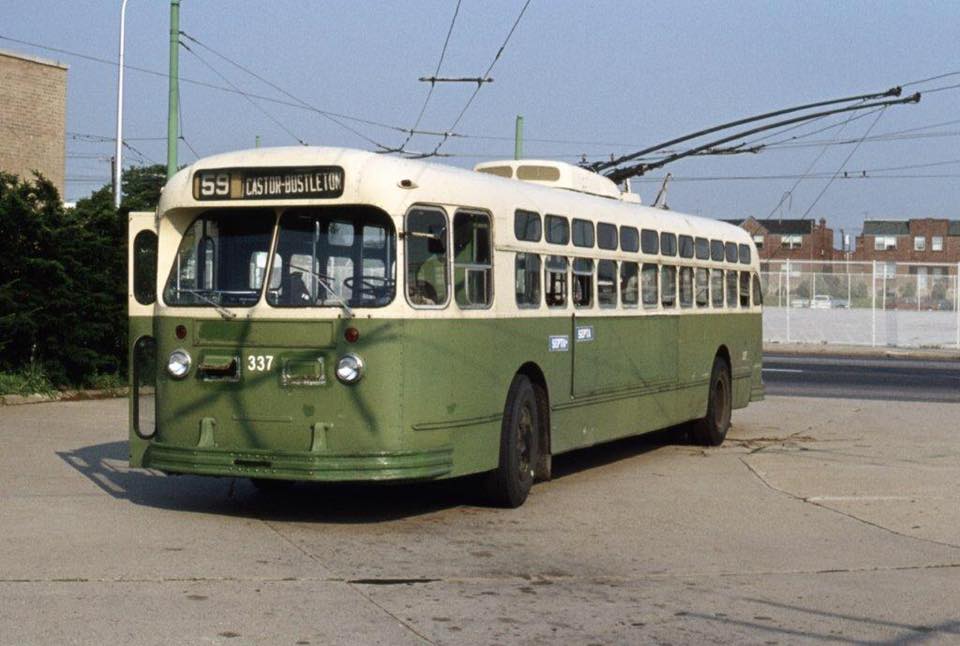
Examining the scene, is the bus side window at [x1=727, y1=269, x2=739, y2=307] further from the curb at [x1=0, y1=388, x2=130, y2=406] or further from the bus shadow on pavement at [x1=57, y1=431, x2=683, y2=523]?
the curb at [x1=0, y1=388, x2=130, y2=406]

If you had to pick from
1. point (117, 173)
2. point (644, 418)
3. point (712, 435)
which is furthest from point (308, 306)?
point (117, 173)

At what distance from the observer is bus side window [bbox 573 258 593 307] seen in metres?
14.0

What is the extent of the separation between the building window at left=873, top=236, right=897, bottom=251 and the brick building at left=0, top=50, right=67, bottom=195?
3771 inches

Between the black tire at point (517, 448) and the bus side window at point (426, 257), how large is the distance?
4.58ft

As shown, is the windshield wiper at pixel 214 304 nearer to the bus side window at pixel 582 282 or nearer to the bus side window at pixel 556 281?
the bus side window at pixel 556 281

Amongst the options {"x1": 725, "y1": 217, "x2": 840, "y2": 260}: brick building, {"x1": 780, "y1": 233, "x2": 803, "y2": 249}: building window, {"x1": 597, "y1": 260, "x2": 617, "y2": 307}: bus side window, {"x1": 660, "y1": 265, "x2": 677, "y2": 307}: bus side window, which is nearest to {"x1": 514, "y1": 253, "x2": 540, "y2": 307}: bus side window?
{"x1": 597, "y1": 260, "x2": 617, "y2": 307}: bus side window

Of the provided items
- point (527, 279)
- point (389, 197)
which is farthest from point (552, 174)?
point (389, 197)

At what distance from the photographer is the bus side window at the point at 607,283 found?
14.7 metres

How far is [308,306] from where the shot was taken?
1116 centimetres

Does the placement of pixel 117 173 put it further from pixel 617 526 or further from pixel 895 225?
pixel 895 225

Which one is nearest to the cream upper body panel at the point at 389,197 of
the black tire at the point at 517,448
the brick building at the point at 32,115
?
the black tire at the point at 517,448

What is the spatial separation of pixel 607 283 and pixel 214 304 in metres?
4.62

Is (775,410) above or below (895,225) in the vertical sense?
below

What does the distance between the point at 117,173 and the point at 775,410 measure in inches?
835
